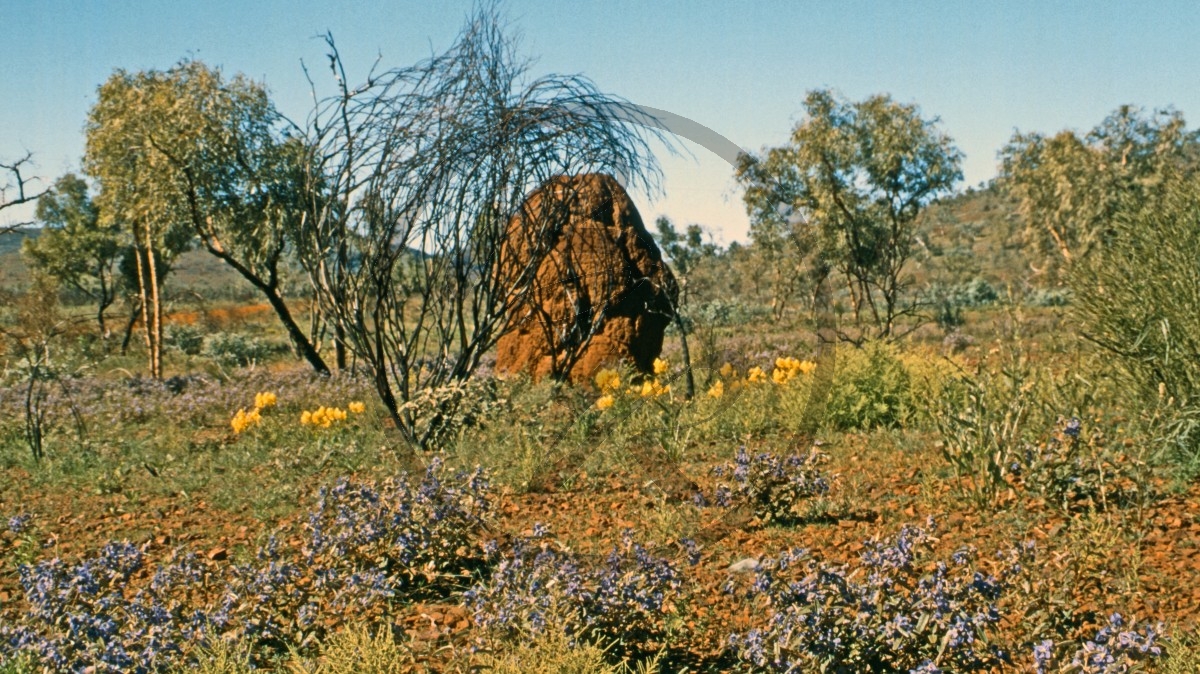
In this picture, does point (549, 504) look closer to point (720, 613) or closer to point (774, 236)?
point (720, 613)

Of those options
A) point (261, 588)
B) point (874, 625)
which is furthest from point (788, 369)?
point (261, 588)

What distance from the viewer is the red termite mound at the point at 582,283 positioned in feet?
24.8

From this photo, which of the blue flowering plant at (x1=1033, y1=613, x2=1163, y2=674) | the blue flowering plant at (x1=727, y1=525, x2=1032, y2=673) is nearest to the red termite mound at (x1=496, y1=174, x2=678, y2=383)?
the blue flowering plant at (x1=727, y1=525, x2=1032, y2=673)

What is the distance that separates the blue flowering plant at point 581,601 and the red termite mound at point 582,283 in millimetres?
4061

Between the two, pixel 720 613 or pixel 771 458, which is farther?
pixel 771 458

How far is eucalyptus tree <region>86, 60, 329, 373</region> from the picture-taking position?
487 inches

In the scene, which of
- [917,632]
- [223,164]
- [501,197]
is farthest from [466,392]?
[223,164]

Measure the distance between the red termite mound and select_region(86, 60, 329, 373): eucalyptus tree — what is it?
14.1 ft

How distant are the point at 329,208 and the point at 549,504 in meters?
2.99

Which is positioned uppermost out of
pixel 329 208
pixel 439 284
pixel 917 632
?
pixel 329 208

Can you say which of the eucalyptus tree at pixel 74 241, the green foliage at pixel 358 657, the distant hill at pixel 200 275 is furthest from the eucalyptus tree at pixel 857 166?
the distant hill at pixel 200 275

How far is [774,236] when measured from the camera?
1429 cm

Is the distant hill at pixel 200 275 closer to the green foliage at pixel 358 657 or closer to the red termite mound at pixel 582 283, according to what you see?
the red termite mound at pixel 582 283

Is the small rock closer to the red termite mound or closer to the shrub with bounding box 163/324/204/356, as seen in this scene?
the red termite mound
